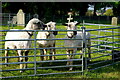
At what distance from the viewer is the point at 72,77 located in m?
7.16

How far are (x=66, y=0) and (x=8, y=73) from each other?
31200 mm

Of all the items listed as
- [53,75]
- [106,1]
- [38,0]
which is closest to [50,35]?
[53,75]

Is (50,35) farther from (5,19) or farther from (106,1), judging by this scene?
(106,1)

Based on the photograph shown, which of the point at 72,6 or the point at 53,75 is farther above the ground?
the point at 72,6

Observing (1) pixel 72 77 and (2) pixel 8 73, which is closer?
(1) pixel 72 77

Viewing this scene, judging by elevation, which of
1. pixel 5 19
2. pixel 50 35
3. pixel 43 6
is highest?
pixel 43 6

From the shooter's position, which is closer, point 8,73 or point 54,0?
point 8,73

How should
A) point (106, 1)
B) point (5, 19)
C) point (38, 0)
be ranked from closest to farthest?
point (5, 19), point (38, 0), point (106, 1)

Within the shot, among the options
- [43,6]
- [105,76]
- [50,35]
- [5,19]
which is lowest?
[105,76]

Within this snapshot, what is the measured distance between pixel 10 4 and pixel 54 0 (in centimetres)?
793

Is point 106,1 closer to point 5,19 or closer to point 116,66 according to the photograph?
point 5,19

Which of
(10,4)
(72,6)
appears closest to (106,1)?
(72,6)

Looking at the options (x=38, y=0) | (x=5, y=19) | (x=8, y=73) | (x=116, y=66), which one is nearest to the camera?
(x=8, y=73)

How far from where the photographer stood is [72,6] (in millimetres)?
41062
